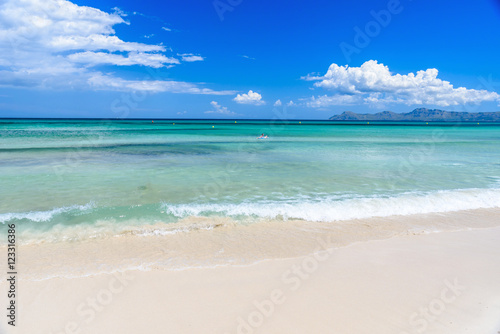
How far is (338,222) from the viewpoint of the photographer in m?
8.55

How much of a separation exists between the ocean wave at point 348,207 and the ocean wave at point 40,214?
258 cm

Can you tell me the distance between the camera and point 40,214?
28.7 feet

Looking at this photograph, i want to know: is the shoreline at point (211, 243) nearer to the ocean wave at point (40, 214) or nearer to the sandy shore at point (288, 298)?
the sandy shore at point (288, 298)

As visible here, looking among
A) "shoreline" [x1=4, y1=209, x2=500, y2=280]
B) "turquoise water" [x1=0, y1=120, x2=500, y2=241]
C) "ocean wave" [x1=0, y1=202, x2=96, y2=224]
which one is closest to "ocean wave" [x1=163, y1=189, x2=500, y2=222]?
"turquoise water" [x1=0, y1=120, x2=500, y2=241]

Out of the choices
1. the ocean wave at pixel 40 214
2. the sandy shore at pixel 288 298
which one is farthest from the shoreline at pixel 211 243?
the ocean wave at pixel 40 214

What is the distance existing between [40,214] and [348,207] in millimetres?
9230

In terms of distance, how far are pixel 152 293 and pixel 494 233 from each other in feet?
27.5

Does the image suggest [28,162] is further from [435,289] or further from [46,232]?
[435,289]

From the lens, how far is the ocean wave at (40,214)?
27.6 ft

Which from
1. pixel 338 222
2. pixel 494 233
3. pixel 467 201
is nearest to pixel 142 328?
pixel 338 222

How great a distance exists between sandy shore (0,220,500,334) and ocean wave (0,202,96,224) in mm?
3742

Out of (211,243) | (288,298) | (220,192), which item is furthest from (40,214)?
(288,298)

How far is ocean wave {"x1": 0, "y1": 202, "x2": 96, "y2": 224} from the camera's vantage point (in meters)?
8.40

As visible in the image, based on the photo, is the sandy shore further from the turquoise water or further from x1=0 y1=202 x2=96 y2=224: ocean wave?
x1=0 y1=202 x2=96 y2=224: ocean wave
